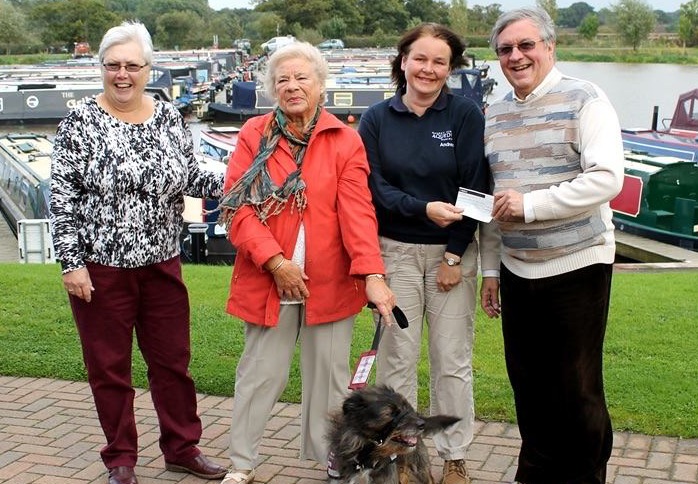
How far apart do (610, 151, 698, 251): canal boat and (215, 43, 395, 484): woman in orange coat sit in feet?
38.9

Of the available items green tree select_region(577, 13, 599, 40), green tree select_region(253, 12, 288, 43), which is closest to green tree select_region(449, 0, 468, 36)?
green tree select_region(577, 13, 599, 40)

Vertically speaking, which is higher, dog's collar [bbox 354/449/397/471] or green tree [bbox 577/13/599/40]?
green tree [bbox 577/13/599/40]

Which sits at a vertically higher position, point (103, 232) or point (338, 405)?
point (103, 232)

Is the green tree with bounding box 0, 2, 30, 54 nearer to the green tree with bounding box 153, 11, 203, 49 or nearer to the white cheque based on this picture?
the green tree with bounding box 153, 11, 203, 49

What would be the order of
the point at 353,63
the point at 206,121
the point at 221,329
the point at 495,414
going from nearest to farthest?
the point at 495,414, the point at 221,329, the point at 206,121, the point at 353,63

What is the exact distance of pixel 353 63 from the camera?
186 feet

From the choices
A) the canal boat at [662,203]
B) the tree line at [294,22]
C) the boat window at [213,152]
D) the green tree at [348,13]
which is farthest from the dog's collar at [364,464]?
the green tree at [348,13]

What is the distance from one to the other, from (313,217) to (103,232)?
3.18 feet

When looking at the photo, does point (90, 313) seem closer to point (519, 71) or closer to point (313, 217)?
point (313, 217)

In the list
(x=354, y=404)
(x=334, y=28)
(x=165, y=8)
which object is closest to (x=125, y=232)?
(x=354, y=404)

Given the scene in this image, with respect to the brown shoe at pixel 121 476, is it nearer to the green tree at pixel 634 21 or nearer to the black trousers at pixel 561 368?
the black trousers at pixel 561 368

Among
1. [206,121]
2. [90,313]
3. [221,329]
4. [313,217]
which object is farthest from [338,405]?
[206,121]

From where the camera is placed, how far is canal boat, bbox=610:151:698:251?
49.0 feet

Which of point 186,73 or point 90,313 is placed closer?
point 90,313
